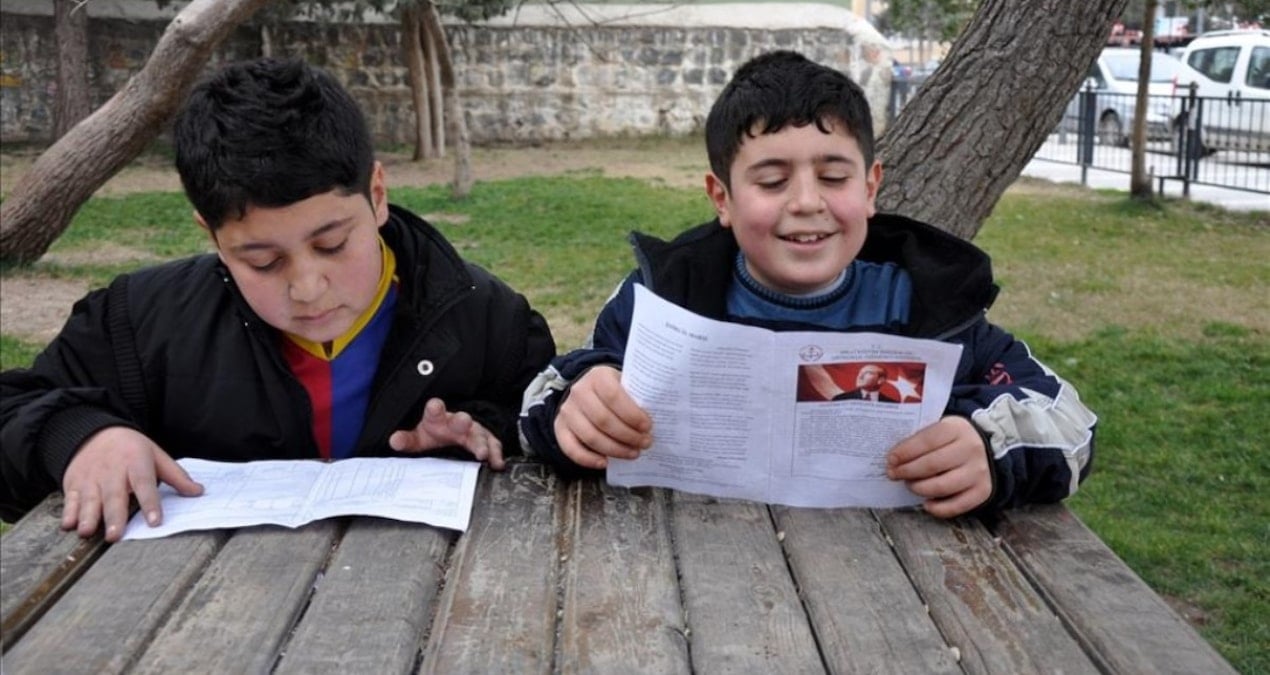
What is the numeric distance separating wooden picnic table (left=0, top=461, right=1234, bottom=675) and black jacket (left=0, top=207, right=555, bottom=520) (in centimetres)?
33

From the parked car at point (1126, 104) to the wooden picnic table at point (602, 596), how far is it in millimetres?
13944

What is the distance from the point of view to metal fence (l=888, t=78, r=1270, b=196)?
12586mm

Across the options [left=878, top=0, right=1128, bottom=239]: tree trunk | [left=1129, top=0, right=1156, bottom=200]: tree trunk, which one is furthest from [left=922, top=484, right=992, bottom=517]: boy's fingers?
[left=1129, top=0, right=1156, bottom=200]: tree trunk

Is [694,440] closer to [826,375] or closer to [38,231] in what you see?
[826,375]

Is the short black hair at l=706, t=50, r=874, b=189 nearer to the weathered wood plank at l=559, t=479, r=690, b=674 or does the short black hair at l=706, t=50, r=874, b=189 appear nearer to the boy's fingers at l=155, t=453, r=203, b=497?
the weathered wood plank at l=559, t=479, r=690, b=674

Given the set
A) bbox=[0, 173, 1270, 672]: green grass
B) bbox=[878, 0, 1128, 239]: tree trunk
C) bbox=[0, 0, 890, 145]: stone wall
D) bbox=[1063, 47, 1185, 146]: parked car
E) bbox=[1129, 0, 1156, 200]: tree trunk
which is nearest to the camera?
bbox=[878, 0, 1128, 239]: tree trunk

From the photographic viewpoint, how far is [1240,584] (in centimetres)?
403

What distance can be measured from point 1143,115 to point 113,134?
27.9ft

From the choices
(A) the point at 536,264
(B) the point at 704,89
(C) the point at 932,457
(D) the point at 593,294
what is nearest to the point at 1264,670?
(C) the point at 932,457

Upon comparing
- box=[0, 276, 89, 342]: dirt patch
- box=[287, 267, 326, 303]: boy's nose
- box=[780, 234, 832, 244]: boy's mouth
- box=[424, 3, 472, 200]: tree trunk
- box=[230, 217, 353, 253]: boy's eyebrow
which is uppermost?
box=[230, 217, 353, 253]: boy's eyebrow

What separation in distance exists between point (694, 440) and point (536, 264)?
6.85 meters

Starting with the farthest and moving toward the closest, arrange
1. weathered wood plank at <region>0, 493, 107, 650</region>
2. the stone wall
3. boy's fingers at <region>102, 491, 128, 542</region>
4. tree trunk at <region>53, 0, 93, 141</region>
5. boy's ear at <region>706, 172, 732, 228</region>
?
the stone wall, tree trunk at <region>53, 0, 93, 141</region>, boy's ear at <region>706, 172, 732, 228</region>, boy's fingers at <region>102, 491, 128, 542</region>, weathered wood plank at <region>0, 493, 107, 650</region>

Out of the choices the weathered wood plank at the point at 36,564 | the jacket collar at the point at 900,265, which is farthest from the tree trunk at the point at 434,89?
the weathered wood plank at the point at 36,564

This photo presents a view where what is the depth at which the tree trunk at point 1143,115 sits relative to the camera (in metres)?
11.7
